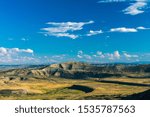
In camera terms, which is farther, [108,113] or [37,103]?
Result: [37,103]

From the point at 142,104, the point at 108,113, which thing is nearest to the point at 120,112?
the point at 108,113

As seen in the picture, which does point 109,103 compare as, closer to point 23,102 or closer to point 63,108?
point 63,108

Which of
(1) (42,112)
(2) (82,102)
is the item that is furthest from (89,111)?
(1) (42,112)

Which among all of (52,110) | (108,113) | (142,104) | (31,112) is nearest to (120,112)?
(108,113)

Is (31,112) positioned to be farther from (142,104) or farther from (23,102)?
(142,104)

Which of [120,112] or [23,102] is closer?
[120,112]

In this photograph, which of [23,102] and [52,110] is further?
[23,102]

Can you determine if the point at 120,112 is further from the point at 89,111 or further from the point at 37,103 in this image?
the point at 37,103
